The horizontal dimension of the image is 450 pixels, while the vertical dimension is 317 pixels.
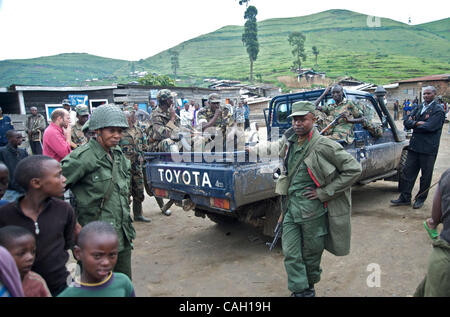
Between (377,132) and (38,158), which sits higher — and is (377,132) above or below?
below

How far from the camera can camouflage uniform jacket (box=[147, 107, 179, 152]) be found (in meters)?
5.16

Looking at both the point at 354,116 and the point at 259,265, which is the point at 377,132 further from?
the point at 259,265

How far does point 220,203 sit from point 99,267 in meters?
1.97

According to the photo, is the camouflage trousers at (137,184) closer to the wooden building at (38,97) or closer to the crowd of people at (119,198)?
the crowd of people at (119,198)

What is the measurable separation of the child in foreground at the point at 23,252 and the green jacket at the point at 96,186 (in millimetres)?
669

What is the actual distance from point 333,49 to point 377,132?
9684 cm

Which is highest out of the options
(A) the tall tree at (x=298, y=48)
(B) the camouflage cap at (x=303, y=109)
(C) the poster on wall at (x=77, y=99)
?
(A) the tall tree at (x=298, y=48)

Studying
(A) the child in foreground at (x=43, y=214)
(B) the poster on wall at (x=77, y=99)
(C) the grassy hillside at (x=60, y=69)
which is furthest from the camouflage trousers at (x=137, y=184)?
(C) the grassy hillside at (x=60, y=69)

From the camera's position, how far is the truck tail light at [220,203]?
135 inches

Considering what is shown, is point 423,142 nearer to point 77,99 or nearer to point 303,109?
point 303,109

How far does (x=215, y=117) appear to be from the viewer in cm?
503

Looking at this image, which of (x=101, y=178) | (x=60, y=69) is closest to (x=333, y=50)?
(x=60, y=69)
